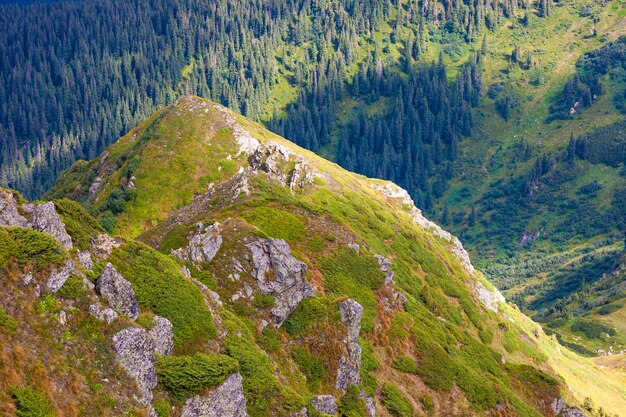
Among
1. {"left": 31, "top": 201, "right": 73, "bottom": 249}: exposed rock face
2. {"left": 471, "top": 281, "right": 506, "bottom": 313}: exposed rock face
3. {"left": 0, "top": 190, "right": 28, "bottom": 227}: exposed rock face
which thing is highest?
{"left": 0, "top": 190, "right": 28, "bottom": 227}: exposed rock face

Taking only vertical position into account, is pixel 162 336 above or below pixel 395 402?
above

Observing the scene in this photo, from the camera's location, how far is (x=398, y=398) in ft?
207

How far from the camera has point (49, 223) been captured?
45.8 metres

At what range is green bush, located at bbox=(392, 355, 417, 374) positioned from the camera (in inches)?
2677

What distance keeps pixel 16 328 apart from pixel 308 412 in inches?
793

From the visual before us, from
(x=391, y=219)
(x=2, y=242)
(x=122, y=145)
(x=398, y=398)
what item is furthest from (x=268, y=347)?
(x=122, y=145)

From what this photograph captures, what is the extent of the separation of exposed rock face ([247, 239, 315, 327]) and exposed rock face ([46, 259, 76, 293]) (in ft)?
70.6

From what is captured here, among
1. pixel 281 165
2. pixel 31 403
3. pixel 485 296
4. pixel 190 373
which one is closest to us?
pixel 31 403

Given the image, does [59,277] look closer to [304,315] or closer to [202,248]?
[202,248]

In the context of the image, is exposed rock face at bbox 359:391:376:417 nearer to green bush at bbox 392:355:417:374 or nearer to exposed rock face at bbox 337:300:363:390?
exposed rock face at bbox 337:300:363:390

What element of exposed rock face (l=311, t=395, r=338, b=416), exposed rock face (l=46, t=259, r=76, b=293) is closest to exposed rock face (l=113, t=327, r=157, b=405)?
exposed rock face (l=46, t=259, r=76, b=293)

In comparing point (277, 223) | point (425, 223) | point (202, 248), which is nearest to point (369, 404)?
point (202, 248)

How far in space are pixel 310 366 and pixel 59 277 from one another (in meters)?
23.6

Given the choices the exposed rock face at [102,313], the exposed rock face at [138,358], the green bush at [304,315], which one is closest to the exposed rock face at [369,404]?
the green bush at [304,315]
